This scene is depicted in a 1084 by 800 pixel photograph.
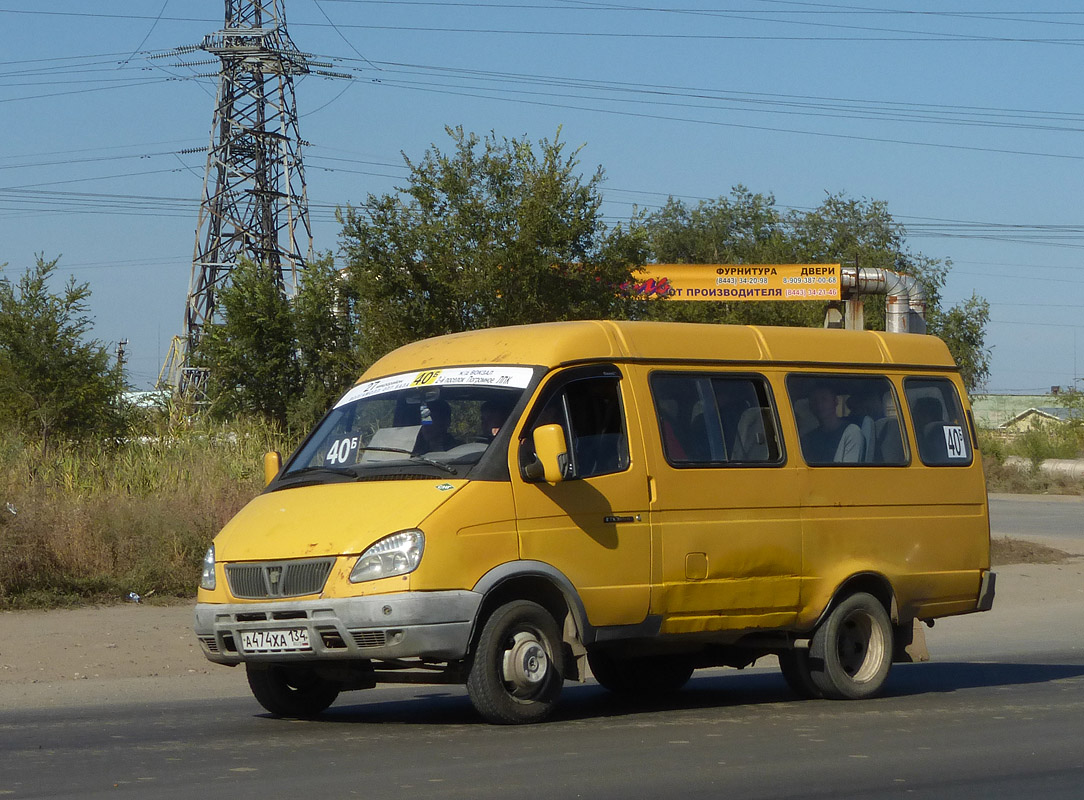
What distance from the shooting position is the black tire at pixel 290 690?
359 inches

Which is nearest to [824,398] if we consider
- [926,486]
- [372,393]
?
[926,486]

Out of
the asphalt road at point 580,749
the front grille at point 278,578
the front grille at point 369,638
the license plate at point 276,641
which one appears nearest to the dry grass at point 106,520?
the asphalt road at point 580,749

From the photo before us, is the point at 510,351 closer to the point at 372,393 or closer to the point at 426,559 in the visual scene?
the point at 372,393

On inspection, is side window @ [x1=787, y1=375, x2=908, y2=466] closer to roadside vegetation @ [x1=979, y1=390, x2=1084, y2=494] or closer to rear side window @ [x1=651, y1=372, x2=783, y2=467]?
rear side window @ [x1=651, y1=372, x2=783, y2=467]

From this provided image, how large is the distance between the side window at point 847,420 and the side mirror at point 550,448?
7.74ft

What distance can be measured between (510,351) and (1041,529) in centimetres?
2446

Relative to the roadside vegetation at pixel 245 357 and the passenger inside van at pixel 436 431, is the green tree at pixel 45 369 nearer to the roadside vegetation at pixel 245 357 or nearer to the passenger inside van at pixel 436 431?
the roadside vegetation at pixel 245 357

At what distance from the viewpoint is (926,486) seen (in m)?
10.7

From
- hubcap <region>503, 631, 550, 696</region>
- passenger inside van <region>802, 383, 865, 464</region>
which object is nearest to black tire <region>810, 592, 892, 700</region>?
passenger inside van <region>802, 383, 865, 464</region>

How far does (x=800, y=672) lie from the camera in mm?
10070

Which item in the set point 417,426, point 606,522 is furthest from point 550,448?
point 417,426

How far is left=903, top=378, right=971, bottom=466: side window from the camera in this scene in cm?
1092

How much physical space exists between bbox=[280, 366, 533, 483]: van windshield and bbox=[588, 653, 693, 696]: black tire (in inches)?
104

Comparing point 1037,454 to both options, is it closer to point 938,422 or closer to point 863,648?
point 938,422
